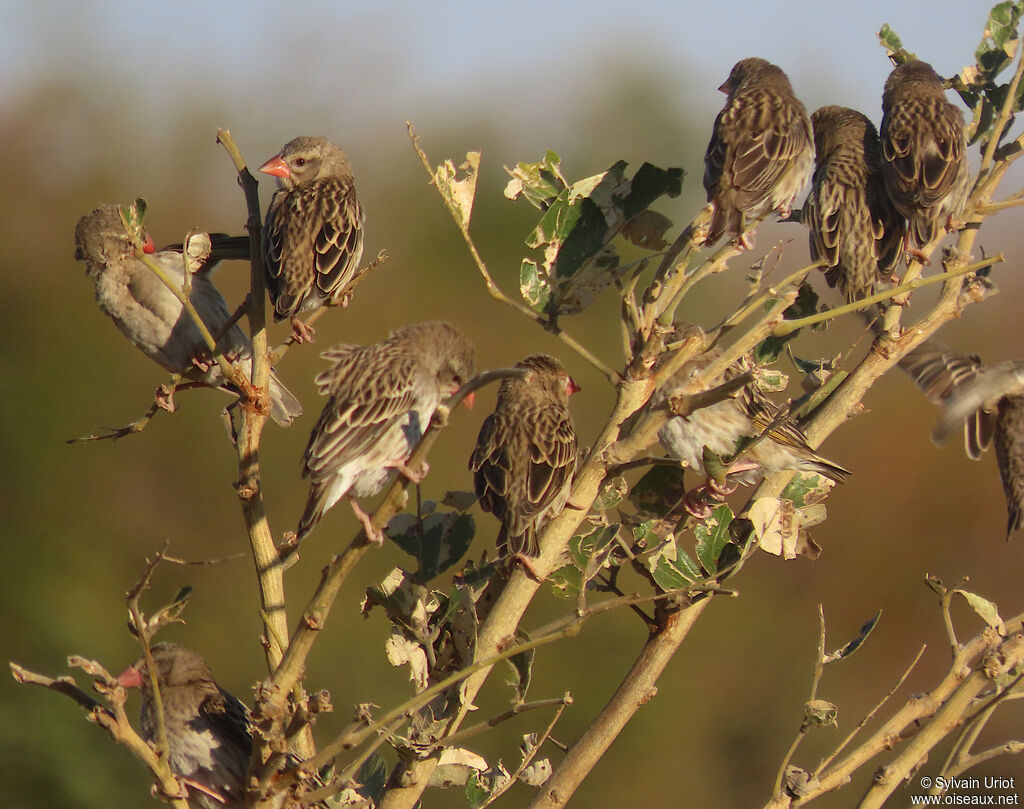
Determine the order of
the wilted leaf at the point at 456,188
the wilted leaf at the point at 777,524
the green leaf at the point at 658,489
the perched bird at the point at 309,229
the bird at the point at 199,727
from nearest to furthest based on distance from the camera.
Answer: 1. the wilted leaf at the point at 456,188
2. the wilted leaf at the point at 777,524
3. the green leaf at the point at 658,489
4. the bird at the point at 199,727
5. the perched bird at the point at 309,229

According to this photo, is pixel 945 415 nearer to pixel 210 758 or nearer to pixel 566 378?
pixel 566 378

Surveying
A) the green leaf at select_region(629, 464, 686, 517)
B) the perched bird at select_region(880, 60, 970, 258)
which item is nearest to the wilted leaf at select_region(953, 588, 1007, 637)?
the green leaf at select_region(629, 464, 686, 517)

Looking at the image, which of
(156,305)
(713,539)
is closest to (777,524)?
(713,539)

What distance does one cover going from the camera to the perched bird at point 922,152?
4.25m

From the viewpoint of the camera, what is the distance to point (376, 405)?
360 centimetres

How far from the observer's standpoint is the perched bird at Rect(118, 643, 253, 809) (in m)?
3.43

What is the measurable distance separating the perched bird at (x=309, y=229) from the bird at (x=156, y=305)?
1.12 feet

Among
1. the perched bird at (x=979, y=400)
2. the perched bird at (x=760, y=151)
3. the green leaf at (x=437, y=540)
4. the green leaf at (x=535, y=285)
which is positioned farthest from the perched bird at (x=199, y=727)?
the perched bird at (x=979, y=400)

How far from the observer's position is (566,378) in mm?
4324

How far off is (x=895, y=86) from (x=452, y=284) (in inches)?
396

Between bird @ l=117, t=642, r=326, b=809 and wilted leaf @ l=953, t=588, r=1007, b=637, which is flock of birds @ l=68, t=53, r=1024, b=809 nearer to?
bird @ l=117, t=642, r=326, b=809

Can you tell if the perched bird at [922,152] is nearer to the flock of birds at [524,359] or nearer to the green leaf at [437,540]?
the flock of birds at [524,359]

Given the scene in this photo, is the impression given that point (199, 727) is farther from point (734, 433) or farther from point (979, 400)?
point (979, 400)

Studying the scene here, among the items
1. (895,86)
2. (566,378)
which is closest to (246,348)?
(566,378)
